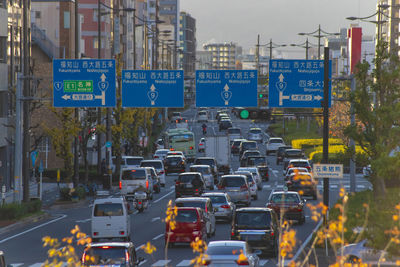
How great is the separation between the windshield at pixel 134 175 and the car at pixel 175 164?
18.8m

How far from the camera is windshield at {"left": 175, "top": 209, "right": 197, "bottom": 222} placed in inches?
1273

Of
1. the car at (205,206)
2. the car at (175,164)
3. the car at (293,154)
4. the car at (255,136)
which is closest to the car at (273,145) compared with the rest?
the car at (293,154)

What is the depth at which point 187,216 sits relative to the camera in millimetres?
32438

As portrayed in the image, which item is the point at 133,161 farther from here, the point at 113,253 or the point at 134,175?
the point at 113,253

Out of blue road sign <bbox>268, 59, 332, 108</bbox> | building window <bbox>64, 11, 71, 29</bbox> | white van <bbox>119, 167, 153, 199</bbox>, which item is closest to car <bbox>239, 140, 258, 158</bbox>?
building window <bbox>64, 11, 71, 29</bbox>

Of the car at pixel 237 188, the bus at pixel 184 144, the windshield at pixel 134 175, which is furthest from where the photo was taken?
the bus at pixel 184 144

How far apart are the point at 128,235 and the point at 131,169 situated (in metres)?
16.4

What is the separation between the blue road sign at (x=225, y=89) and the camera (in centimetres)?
4375

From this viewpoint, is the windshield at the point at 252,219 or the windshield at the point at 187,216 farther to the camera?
the windshield at the point at 187,216

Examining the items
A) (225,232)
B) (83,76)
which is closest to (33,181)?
(83,76)

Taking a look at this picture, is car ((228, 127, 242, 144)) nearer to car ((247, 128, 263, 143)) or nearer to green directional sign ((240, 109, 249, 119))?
car ((247, 128, 263, 143))

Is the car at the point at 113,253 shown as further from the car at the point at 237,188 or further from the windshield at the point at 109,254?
the car at the point at 237,188

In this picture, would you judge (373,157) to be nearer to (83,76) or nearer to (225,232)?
(225,232)

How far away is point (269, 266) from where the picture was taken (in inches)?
1100
